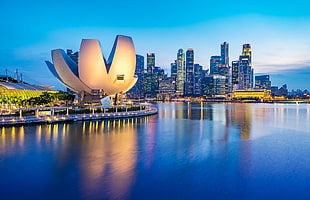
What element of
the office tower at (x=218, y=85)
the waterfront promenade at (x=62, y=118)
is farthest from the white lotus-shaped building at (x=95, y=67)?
the office tower at (x=218, y=85)

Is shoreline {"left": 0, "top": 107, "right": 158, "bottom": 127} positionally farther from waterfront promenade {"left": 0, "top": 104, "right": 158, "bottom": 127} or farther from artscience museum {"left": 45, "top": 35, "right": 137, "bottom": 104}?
artscience museum {"left": 45, "top": 35, "right": 137, "bottom": 104}

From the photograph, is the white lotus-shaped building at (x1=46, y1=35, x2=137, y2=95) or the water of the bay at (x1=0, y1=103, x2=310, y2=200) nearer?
the water of the bay at (x1=0, y1=103, x2=310, y2=200)

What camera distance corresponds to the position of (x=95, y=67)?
24875 mm

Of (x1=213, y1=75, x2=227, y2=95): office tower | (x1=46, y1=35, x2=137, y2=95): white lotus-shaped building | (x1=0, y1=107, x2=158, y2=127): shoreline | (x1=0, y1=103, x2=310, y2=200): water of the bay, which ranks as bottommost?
(x1=0, y1=103, x2=310, y2=200): water of the bay

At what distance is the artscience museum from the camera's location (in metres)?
24.5

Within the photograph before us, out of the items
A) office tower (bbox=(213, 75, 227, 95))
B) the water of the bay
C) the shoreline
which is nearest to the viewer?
the water of the bay

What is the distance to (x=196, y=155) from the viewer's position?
10.1m

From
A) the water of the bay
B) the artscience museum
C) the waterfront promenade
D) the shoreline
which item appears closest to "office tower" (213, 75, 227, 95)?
the artscience museum

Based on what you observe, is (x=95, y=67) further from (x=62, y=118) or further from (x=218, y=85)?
(x=218, y=85)

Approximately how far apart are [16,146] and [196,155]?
8.25 m

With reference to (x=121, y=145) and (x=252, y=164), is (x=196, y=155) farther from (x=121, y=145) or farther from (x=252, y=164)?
(x=121, y=145)

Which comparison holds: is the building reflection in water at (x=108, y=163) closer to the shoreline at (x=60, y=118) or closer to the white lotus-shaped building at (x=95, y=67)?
the shoreline at (x=60, y=118)

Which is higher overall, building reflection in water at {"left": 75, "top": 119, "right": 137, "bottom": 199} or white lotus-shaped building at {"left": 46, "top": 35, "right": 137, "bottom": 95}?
white lotus-shaped building at {"left": 46, "top": 35, "right": 137, "bottom": 95}

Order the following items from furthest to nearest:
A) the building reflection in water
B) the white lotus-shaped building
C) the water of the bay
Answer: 1. the white lotus-shaped building
2. the building reflection in water
3. the water of the bay
